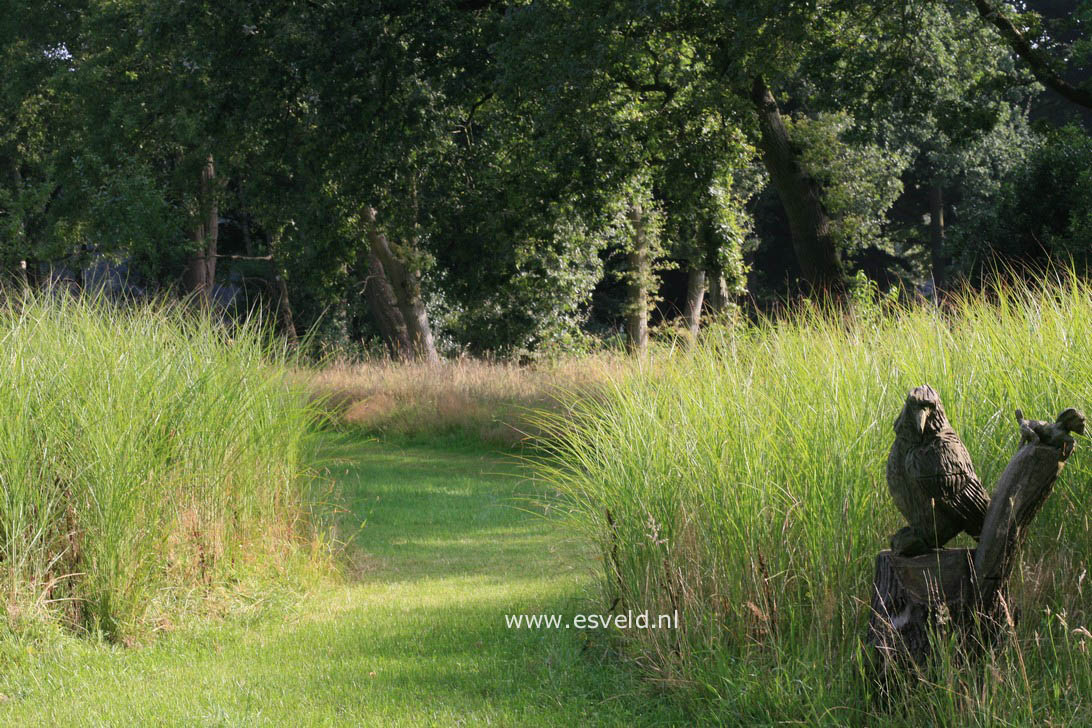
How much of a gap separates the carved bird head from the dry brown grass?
11071mm

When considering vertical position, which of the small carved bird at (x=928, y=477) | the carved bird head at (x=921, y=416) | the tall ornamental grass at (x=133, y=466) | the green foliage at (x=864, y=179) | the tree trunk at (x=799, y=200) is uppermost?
the green foliage at (x=864, y=179)

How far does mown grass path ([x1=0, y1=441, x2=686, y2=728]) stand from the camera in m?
4.62

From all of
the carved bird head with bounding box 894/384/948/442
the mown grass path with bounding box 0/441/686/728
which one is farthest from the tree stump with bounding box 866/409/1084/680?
the mown grass path with bounding box 0/441/686/728

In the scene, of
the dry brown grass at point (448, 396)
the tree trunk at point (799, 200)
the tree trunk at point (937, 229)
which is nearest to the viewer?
the tree trunk at point (799, 200)

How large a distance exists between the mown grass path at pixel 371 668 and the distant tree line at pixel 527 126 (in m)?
3.83

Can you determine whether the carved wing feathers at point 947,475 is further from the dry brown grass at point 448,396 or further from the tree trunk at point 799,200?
the tree trunk at point 799,200

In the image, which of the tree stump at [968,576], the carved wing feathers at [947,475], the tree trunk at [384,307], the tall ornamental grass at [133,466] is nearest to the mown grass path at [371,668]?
the tall ornamental grass at [133,466]

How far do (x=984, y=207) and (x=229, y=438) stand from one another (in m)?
31.7

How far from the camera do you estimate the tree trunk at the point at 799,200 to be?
14.8 m

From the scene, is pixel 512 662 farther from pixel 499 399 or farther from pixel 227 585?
pixel 499 399

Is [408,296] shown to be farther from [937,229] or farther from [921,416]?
[937,229]

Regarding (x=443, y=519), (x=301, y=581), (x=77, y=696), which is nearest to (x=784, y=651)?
(x=77, y=696)

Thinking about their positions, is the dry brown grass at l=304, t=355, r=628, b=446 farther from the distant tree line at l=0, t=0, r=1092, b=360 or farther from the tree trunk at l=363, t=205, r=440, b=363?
the tree trunk at l=363, t=205, r=440, b=363

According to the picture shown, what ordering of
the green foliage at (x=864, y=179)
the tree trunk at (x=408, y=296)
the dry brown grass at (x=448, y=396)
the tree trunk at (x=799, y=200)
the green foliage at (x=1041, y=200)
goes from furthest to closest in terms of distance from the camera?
1. the green foliage at (x=864, y=179)
2. the tree trunk at (x=408, y=296)
3. the green foliage at (x=1041, y=200)
4. the dry brown grass at (x=448, y=396)
5. the tree trunk at (x=799, y=200)
